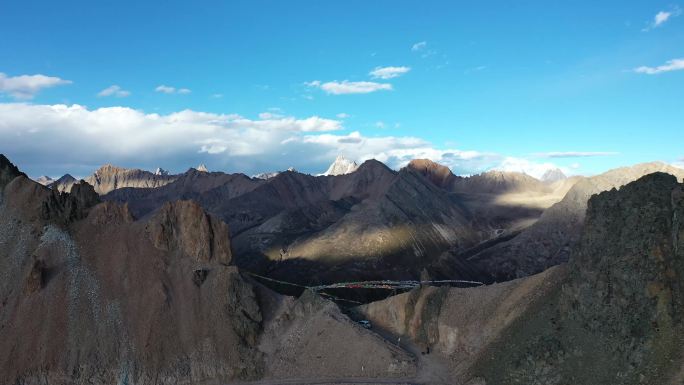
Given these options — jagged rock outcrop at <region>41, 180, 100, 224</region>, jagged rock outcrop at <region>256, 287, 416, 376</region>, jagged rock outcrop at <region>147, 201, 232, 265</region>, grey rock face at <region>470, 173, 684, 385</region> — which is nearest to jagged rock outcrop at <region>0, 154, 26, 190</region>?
jagged rock outcrop at <region>41, 180, 100, 224</region>

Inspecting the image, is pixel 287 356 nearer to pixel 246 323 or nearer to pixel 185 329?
pixel 246 323

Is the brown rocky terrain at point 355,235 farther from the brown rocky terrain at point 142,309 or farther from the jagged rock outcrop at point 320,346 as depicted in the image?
the brown rocky terrain at point 142,309

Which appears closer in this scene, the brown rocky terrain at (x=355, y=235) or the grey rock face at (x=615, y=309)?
the grey rock face at (x=615, y=309)

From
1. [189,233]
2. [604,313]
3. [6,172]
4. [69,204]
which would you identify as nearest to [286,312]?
[189,233]

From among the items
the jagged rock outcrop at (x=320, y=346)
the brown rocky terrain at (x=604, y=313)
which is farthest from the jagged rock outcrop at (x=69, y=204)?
the brown rocky terrain at (x=604, y=313)

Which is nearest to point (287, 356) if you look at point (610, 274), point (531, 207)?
point (610, 274)
